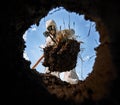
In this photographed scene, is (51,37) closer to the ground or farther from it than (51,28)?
→ closer to the ground

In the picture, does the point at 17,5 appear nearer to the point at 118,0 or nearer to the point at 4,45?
the point at 4,45

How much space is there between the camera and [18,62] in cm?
260

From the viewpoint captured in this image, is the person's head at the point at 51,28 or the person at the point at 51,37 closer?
the person at the point at 51,37

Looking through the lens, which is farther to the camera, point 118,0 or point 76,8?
point 76,8

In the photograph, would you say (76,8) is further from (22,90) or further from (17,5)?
(22,90)

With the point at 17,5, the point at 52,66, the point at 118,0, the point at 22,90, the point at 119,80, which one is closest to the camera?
the point at 118,0

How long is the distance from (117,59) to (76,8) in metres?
1.42

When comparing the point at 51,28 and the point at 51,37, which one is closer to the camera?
the point at 51,37

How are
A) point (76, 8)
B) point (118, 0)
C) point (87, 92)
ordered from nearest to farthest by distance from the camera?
1. point (118, 0)
2. point (87, 92)
3. point (76, 8)

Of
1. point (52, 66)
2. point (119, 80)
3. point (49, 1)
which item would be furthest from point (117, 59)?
point (52, 66)

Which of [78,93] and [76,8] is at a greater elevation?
[76,8]

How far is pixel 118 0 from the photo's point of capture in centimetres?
129

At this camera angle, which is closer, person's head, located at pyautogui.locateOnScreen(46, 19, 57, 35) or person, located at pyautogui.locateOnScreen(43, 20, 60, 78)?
person, located at pyautogui.locateOnScreen(43, 20, 60, 78)

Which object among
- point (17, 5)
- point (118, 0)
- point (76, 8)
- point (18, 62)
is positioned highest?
point (76, 8)
